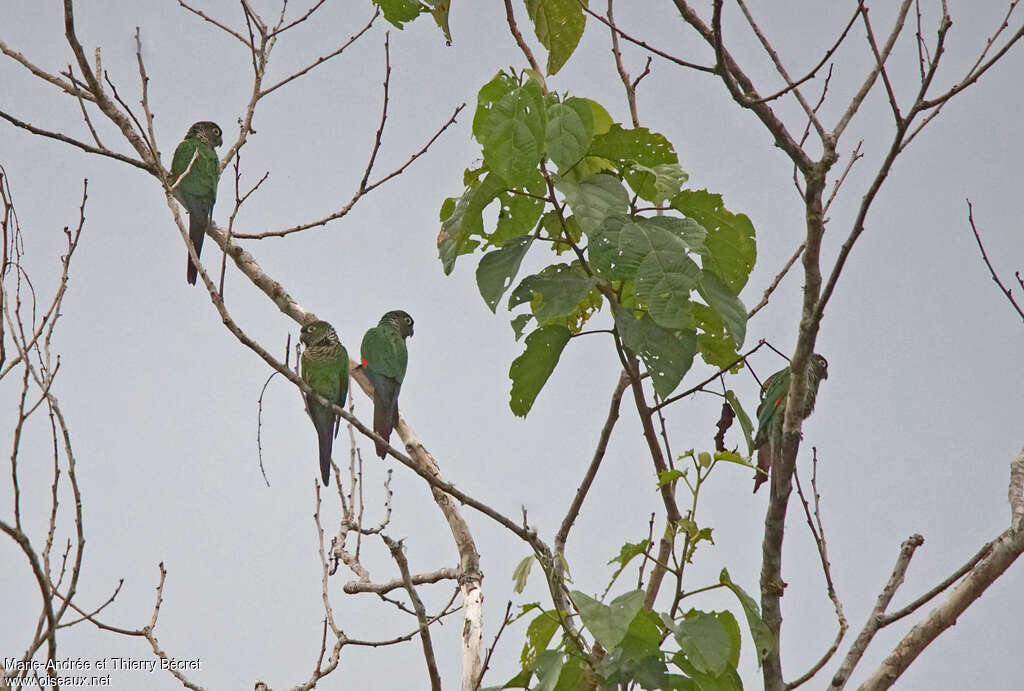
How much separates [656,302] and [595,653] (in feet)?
2.79

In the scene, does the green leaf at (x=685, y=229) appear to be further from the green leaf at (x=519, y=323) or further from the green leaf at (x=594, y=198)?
the green leaf at (x=519, y=323)

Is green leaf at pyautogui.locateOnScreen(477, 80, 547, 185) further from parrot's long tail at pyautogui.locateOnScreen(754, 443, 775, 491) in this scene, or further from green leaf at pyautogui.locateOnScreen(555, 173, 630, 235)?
parrot's long tail at pyautogui.locateOnScreen(754, 443, 775, 491)

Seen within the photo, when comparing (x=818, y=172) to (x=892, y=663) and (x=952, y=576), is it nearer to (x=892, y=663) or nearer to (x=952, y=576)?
(x=952, y=576)

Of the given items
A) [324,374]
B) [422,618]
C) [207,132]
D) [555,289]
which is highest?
[207,132]

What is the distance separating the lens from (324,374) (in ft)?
15.6

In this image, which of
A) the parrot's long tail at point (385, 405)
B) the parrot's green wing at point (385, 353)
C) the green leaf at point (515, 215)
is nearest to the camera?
the green leaf at point (515, 215)

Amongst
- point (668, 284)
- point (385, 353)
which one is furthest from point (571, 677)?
point (385, 353)

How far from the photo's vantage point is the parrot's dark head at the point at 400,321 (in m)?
5.45

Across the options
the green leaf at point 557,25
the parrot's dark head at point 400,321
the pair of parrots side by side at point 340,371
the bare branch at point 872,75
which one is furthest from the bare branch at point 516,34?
the parrot's dark head at point 400,321

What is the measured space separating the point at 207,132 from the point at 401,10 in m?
3.83

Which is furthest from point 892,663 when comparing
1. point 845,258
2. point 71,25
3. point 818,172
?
point 71,25

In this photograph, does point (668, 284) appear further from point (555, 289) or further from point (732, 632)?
point (732, 632)

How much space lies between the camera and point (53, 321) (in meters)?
2.97

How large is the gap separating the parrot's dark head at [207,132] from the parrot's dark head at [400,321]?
67.7 inches
